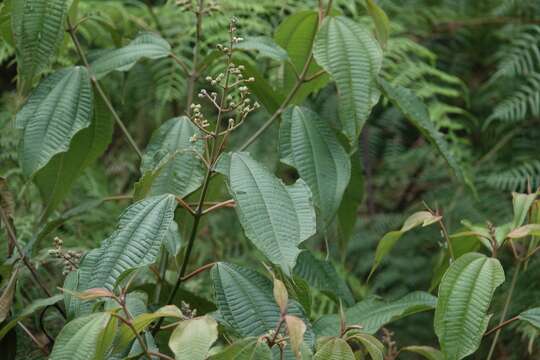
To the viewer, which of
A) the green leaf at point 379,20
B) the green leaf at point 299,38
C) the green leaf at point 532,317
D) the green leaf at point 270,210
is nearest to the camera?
the green leaf at point 270,210

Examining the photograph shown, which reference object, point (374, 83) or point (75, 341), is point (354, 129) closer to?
point (374, 83)

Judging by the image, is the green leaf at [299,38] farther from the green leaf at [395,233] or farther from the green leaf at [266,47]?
the green leaf at [395,233]

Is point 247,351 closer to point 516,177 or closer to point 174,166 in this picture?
point 174,166

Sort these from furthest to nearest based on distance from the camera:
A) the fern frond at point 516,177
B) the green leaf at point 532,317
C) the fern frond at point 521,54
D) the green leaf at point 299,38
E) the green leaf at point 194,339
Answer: the fern frond at point 521,54, the fern frond at point 516,177, the green leaf at point 299,38, the green leaf at point 532,317, the green leaf at point 194,339

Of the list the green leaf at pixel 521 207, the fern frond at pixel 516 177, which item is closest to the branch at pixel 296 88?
the green leaf at pixel 521 207

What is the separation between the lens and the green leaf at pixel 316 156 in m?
1.36

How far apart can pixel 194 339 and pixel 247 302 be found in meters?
0.20

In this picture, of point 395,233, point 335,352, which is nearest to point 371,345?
point 335,352

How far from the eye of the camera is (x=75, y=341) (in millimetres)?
1039

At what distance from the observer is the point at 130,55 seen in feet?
4.75

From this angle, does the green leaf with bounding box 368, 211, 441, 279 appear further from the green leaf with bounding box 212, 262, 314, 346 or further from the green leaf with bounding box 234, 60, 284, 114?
the green leaf with bounding box 234, 60, 284, 114

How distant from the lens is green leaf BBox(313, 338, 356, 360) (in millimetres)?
1086

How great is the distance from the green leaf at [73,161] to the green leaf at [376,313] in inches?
19.2

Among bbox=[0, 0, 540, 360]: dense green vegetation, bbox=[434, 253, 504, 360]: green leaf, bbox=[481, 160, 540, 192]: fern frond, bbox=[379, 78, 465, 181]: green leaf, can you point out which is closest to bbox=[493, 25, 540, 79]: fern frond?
bbox=[0, 0, 540, 360]: dense green vegetation
